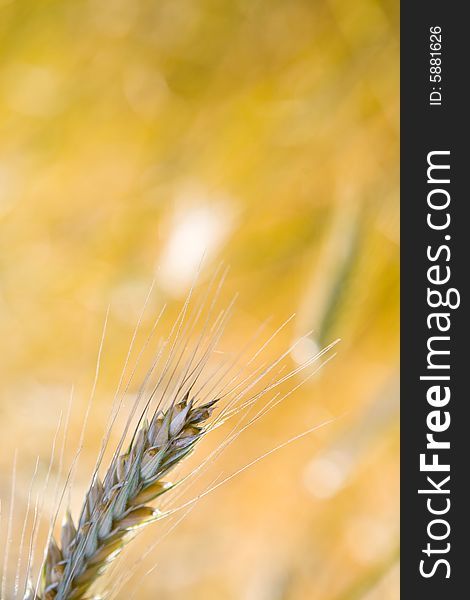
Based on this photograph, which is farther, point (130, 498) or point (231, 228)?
point (231, 228)

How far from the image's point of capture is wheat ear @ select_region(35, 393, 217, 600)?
45cm

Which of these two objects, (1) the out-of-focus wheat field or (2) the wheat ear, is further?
(1) the out-of-focus wheat field

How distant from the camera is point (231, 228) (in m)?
0.88

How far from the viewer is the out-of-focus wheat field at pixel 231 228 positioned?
34.6 inches

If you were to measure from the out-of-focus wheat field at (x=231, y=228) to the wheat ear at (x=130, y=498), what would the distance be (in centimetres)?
36

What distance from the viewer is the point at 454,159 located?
2.60ft

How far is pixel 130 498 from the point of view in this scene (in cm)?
46

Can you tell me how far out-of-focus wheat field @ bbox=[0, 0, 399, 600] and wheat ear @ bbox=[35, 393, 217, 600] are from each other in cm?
36

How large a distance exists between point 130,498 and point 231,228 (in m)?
0.48

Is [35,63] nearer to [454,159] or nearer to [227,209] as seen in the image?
[227,209]

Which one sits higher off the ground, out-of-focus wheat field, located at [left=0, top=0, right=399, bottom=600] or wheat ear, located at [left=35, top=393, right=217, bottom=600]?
out-of-focus wheat field, located at [left=0, top=0, right=399, bottom=600]

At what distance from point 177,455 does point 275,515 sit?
0.62 metres

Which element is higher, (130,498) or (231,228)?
(231,228)

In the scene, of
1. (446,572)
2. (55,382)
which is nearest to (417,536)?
(446,572)
